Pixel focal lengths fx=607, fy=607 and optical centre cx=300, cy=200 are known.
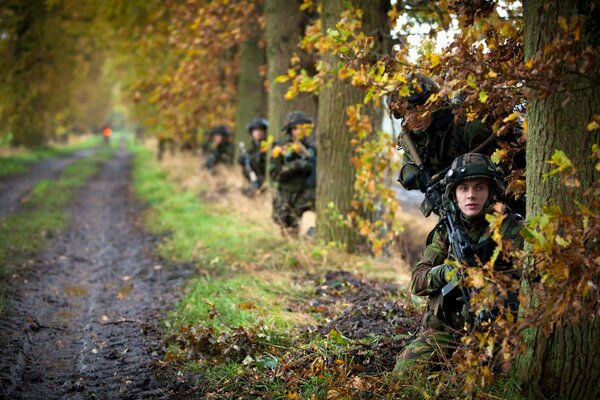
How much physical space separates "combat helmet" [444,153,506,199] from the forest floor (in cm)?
131

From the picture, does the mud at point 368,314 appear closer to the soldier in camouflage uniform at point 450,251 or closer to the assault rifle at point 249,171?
the soldier in camouflage uniform at point 450,251

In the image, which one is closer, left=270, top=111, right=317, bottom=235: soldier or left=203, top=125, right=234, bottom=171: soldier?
left=270, top=111, right=317, bottom=235: soldier

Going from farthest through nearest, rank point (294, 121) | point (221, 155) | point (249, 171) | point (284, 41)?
point (221, 155) < point (249, 171) < point (284, 41) < point (294, 121)

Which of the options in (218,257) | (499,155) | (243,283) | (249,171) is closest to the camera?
(499,155)

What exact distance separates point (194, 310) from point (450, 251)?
283cm

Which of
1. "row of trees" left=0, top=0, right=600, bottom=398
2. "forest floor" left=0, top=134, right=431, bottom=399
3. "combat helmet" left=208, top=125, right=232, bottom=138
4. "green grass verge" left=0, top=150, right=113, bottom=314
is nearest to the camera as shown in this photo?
"row of trees" left=0, top=0, right=600, bottom=398

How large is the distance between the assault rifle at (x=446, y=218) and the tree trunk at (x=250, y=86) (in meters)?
9.84

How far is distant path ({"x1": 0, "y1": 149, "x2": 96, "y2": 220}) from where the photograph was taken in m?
13.3

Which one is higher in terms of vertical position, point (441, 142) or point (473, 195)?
point (441, 142)

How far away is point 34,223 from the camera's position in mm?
11148

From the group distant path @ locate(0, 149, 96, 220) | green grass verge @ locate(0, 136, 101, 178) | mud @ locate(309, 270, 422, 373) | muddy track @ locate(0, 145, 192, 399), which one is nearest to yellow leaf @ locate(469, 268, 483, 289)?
mud @ locate(309, 270, 422, 373)

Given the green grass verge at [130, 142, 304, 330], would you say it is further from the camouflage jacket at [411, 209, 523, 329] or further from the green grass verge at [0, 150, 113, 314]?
the green grass verge at [0, 150, 113, 314]

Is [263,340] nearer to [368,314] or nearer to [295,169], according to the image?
[368,314]

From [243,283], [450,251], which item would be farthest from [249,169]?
[450,251]
